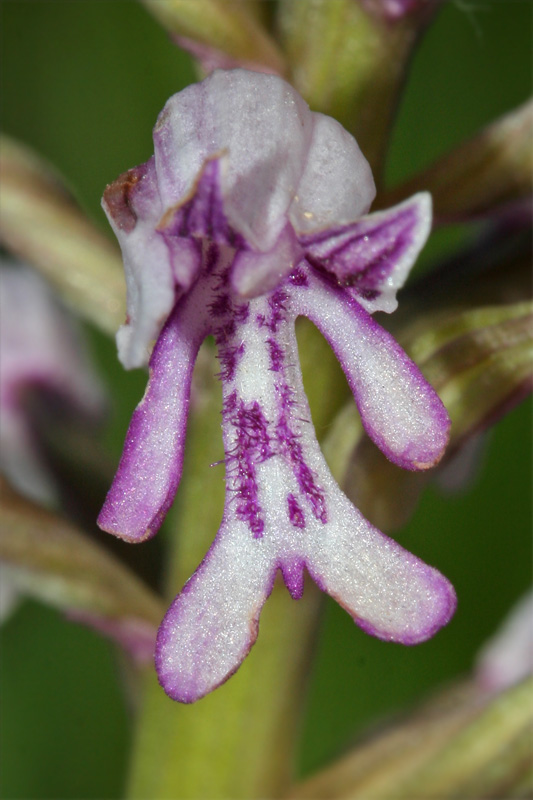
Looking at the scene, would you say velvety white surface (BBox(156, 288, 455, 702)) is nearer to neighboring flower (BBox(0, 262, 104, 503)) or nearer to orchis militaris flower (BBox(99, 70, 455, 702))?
orchis militaris flower (BBox(99, 70, 455, 702))

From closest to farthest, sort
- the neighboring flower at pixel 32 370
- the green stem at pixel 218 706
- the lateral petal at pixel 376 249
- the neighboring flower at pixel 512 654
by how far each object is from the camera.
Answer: the lateral petal at pixel 376 249
the green stem at pixel 218 706
the neighboring flower at pixel 32 370
the neighboring flower at pixel 512 654

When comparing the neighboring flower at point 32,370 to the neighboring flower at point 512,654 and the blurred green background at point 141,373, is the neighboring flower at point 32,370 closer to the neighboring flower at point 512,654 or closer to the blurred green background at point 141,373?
the neighboring flower at point 512,654

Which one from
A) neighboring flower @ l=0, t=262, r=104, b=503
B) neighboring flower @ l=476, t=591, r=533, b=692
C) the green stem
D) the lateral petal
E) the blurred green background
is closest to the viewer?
the lateral petal

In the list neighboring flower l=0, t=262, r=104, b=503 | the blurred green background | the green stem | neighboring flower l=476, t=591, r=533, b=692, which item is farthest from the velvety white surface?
the blurred green background

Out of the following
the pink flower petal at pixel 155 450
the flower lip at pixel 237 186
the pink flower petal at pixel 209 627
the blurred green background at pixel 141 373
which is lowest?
the blurred green background at pixel 141 373

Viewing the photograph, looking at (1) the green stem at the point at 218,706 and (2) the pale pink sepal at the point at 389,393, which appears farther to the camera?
(1) the green stem at the point at 218,706

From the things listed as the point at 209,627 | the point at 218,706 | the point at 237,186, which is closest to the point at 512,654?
the point at 218,706

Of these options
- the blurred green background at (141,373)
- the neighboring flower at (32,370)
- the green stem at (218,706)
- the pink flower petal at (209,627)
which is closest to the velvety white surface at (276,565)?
the pink flower petal at (209,627)
